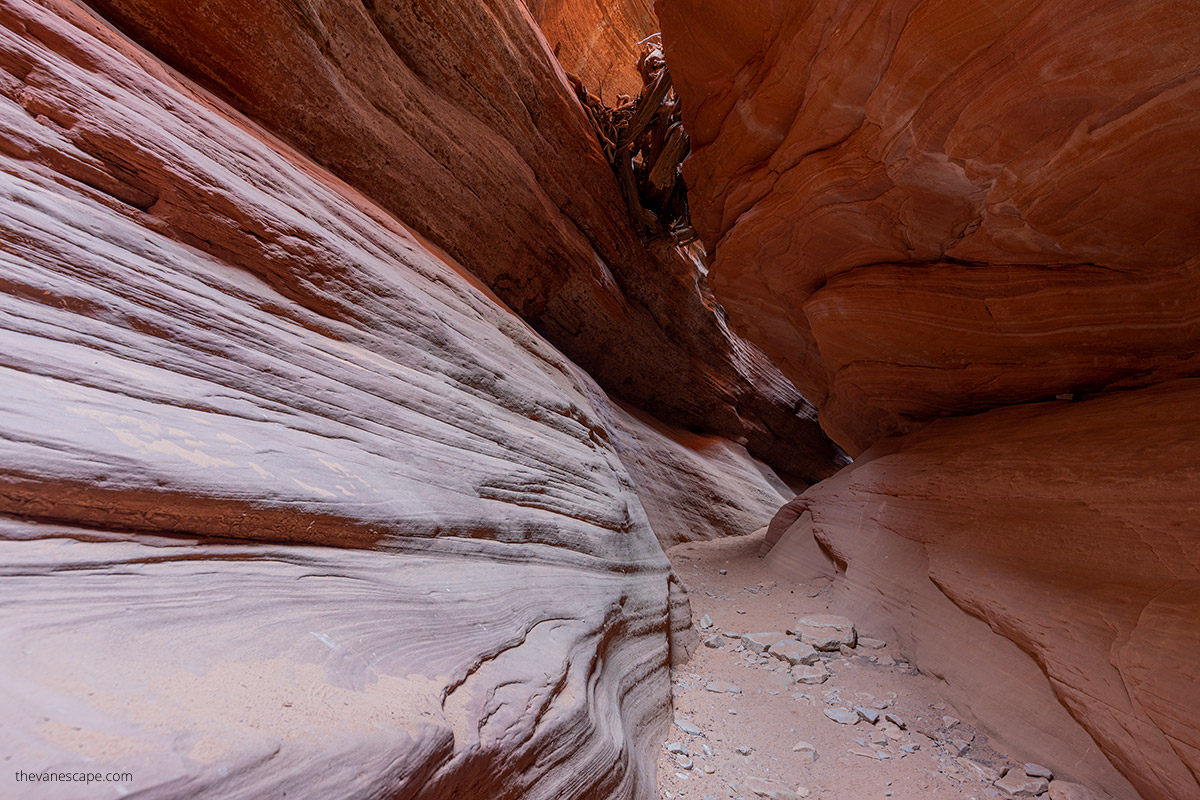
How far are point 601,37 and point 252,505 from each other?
14350 mm

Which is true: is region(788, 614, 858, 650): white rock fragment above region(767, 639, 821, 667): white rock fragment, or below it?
above

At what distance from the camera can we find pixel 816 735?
320 centimetres

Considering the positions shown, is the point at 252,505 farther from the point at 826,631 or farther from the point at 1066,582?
the point at 1066,582

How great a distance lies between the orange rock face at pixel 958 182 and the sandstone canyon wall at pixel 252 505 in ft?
13.0

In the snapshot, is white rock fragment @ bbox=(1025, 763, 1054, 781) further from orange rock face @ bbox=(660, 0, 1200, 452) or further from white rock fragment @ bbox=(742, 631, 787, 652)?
orange rock face @ bbox=(660, 0, 1200, 452)

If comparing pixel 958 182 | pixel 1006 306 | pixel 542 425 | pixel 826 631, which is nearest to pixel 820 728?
pixel 826 631

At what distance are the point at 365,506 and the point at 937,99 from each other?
4.85 metres

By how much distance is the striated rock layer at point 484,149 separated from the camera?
4316 mm

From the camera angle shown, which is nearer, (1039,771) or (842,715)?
(1039,771)

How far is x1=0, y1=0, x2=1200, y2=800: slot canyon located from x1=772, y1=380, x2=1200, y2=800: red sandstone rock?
0.03 metres

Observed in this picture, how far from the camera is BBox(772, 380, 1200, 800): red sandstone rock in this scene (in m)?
2.77

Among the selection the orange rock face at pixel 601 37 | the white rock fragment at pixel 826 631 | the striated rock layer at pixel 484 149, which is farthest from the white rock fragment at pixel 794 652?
the orange rock face at pixel 601 37

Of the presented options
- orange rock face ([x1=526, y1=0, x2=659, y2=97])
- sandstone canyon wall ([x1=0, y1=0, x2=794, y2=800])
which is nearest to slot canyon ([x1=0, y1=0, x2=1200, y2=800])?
sandstone canyon wall ([x1=0, y1=0, x2=794, y2=800])

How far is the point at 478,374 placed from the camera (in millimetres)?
4016
